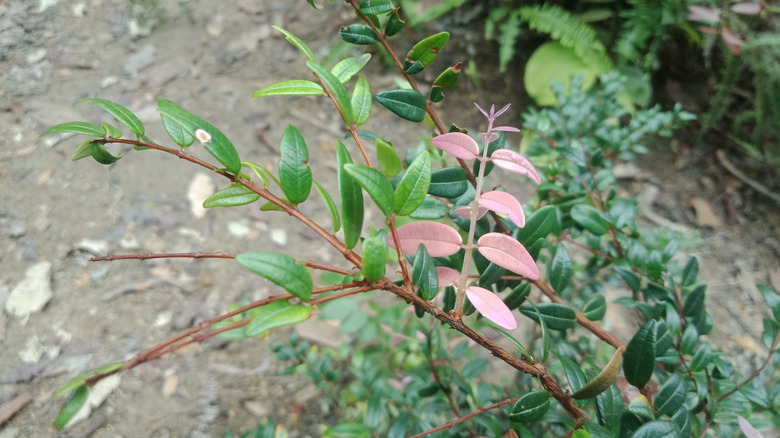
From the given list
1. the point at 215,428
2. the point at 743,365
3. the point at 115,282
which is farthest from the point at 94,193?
the point at 743,365

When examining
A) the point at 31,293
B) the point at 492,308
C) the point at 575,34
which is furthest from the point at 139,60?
the point at 492,308

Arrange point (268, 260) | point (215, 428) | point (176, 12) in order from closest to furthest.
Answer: point (268, 260), point (215, 428), point (176, 12)

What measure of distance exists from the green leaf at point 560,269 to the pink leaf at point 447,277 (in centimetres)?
22

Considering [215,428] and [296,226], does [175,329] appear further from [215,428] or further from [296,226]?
[296,226]

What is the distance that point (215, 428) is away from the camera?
4.49 feet

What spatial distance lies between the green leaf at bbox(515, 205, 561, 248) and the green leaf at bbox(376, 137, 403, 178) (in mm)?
254

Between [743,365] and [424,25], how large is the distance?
226 centimetres

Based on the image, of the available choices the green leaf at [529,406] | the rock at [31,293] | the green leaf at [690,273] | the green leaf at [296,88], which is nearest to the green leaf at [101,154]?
the green leaf at [296,88]

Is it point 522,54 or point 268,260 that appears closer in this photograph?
point 268,260

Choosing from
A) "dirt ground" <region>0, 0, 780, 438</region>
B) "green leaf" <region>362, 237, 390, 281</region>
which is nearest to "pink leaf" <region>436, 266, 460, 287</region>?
"green leaf" <region>362, 237, 390, 281</region>

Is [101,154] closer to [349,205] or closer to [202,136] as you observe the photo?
[202,136]

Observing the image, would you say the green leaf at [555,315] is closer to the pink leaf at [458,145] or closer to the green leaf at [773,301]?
the pink leaf at [458,145]

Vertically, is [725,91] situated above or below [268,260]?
below

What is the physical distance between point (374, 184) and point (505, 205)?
0.15 metres
